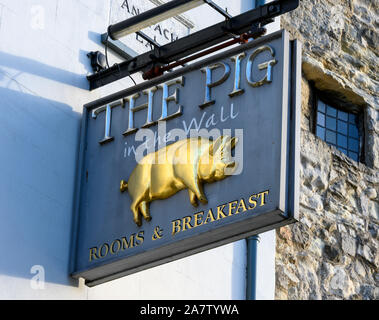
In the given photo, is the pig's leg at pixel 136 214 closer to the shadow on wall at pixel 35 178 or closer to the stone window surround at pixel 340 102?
the shadow on wall at pixel 35 178

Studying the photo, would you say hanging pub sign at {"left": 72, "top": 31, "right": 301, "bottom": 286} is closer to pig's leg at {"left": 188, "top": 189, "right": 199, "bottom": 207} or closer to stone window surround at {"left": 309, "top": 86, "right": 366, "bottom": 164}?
pig's leg at {"left": 188, "top": 189, "right": 199, "bottom": 207}

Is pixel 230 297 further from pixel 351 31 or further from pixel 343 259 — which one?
pixel 351 31

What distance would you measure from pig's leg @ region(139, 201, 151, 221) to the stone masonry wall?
2757 millimetres

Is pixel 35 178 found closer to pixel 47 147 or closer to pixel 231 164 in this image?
pixel 47 147

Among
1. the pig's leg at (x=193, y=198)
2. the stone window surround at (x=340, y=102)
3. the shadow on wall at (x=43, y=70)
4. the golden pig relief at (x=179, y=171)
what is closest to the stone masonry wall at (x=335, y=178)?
the stone window surround at (x=340, y=102)

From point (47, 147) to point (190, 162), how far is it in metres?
1.20

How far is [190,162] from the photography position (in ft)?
25.7

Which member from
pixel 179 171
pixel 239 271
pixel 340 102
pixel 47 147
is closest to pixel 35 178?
pixel 47 147

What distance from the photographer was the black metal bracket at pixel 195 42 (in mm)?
Answer: 8188

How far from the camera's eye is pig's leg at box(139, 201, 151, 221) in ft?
25.9

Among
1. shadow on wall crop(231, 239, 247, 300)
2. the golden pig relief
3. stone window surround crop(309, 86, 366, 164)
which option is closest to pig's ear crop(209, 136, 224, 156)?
the golden pig relief

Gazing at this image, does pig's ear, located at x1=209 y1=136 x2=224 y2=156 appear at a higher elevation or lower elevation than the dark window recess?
lower

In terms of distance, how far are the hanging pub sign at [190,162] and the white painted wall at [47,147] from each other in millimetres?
149

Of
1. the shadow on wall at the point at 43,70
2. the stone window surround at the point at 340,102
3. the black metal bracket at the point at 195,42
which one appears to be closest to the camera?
the black metal bracket at the point at 195,42
